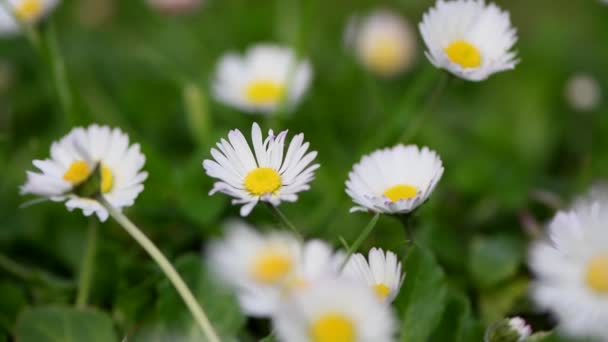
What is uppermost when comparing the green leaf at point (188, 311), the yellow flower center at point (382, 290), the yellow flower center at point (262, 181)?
the yellow flower center at point (262, 181)

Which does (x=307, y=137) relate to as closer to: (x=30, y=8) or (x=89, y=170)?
(x=30, y=8)

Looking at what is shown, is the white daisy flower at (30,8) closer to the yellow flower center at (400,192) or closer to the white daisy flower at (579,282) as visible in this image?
the yellow flower center at (400,192)

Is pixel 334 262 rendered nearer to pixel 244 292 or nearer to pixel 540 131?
pixel 244 292

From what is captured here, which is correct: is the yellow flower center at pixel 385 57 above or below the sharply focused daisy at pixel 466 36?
above

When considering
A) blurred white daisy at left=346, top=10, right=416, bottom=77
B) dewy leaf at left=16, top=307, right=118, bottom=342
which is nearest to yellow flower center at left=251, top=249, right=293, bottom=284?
dewy leaf at left=16, top=307, right=118, bottom=342

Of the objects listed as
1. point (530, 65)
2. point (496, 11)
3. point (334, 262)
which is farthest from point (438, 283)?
point (530, 65)

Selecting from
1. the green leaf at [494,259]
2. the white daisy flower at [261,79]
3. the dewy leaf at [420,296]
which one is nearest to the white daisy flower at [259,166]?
the dewy leaf at [420,296]
